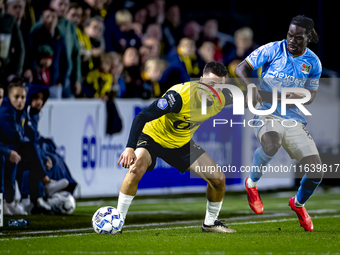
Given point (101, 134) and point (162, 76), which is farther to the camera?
point (162, 76)

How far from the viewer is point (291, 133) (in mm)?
6988

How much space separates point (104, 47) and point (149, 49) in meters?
1.12

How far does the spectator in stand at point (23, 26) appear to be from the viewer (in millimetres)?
9570

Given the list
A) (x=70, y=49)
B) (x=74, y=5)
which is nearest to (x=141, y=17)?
(x=74, y=5)

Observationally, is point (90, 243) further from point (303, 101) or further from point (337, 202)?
point (337, 202)

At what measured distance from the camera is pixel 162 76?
11891 millimetres

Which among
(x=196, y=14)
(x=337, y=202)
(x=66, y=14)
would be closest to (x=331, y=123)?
(x=337, y=202)

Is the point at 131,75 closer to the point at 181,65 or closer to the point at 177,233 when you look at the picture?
the point at 181,65

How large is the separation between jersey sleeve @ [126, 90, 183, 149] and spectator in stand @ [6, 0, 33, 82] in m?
3.90

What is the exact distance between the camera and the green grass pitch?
5605 millimetres

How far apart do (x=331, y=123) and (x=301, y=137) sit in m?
8.06

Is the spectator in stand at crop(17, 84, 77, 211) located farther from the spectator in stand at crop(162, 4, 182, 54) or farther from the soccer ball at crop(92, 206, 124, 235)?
the spectator in stand at crop(162, 4, 182, 54)

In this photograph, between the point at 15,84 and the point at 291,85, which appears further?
the point at 15,84

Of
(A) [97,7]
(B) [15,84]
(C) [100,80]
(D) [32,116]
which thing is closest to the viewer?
(B) [15,84]
